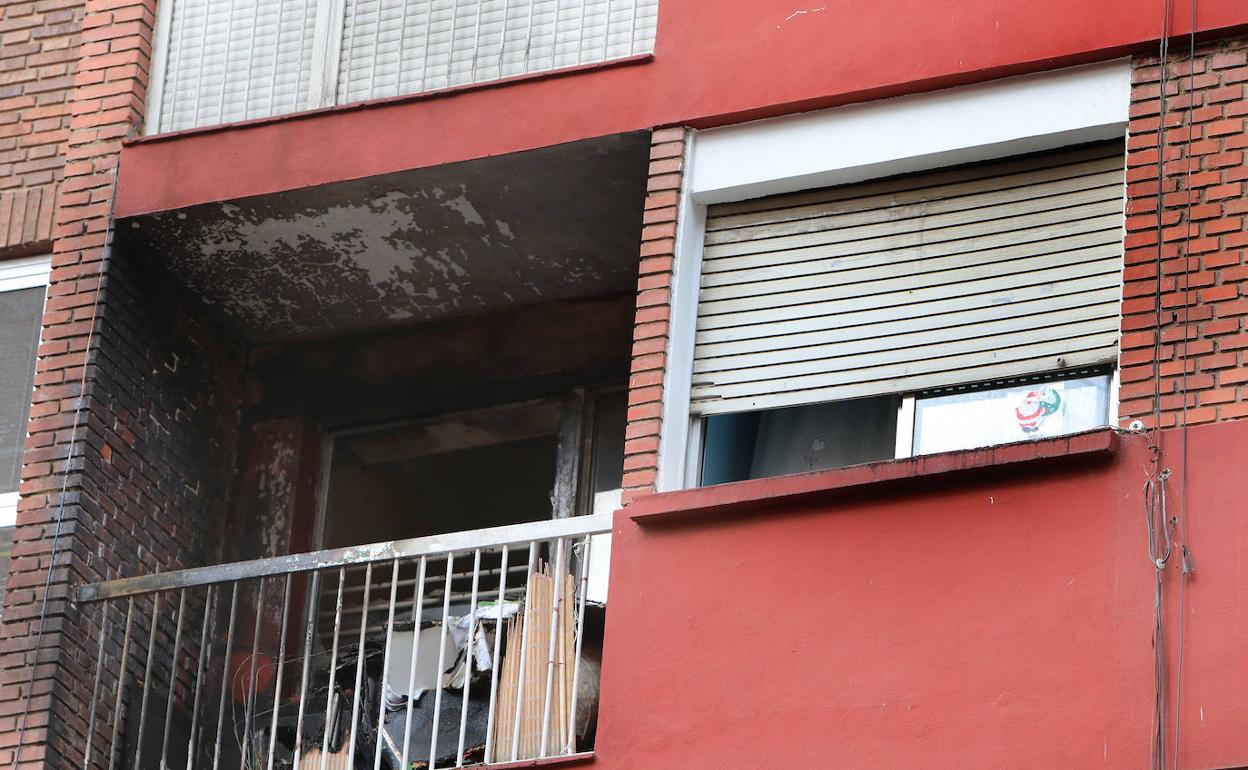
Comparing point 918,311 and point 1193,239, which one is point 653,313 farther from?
point 1193,239

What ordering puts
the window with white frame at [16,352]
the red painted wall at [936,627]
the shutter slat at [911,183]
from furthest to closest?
the window with white frame at [16,352]
the shutter slat at [911,183]
the red painted wall at [936,627]

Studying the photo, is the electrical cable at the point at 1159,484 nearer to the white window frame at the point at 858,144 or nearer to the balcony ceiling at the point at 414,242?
the white window frame at the point at 858,144

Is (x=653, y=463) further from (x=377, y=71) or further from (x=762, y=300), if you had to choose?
(x=377, y=71)

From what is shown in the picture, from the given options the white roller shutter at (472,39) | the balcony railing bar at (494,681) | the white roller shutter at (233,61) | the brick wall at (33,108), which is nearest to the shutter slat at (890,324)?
the balcony railing bar at (494,681)

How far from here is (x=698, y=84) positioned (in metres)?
9.87

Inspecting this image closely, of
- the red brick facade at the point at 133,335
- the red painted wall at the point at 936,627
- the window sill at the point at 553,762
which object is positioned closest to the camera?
the red painted wall at the point at 936,627

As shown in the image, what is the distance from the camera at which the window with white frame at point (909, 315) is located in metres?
9.01

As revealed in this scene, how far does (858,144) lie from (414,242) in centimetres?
239

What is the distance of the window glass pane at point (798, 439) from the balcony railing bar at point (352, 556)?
25.2 inches

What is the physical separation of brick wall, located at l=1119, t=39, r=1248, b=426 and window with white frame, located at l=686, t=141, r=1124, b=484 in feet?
0.77

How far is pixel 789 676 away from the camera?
28.1 feet

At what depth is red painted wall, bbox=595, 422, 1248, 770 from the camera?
7984 mm

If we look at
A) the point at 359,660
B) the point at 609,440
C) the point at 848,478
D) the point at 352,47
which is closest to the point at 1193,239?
the point at 848,478

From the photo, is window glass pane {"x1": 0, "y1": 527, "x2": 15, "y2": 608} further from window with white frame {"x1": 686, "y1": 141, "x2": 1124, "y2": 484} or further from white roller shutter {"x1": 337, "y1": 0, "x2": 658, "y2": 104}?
window with white frame {"x1": 686, "y1": 141, "x2": 1124, "y2": 484}
